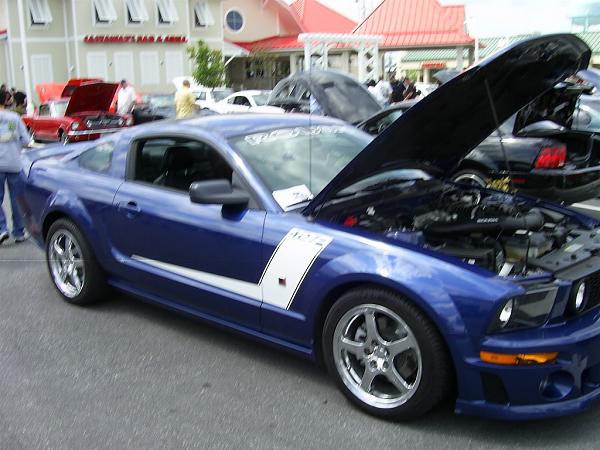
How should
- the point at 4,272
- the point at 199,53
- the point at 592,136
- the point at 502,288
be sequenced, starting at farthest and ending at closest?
the point at 199,53 → the point at 592,136 → the point at 4,272 → the point at 502,288

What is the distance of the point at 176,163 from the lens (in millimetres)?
4578

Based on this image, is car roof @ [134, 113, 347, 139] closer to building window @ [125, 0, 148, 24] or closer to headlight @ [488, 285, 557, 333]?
headlight @ [488, 285, 557, 333]

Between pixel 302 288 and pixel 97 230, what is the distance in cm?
189

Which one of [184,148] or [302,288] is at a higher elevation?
[184,148]

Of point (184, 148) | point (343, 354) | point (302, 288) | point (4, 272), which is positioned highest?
point (184, 148)

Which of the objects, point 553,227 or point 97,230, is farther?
point 97,230

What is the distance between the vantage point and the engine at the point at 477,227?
139 inches

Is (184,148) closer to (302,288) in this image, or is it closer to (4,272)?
(302,288)

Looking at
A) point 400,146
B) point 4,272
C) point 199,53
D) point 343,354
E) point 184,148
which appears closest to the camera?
point 343,354

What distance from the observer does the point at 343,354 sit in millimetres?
3412

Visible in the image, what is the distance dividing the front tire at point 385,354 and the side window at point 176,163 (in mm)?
1298

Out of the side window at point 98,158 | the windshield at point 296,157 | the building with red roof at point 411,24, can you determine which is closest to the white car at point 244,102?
the side window at point 98,158

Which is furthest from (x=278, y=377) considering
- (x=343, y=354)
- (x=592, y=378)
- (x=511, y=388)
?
(x=592, y=378)

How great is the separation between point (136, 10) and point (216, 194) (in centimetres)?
3525
